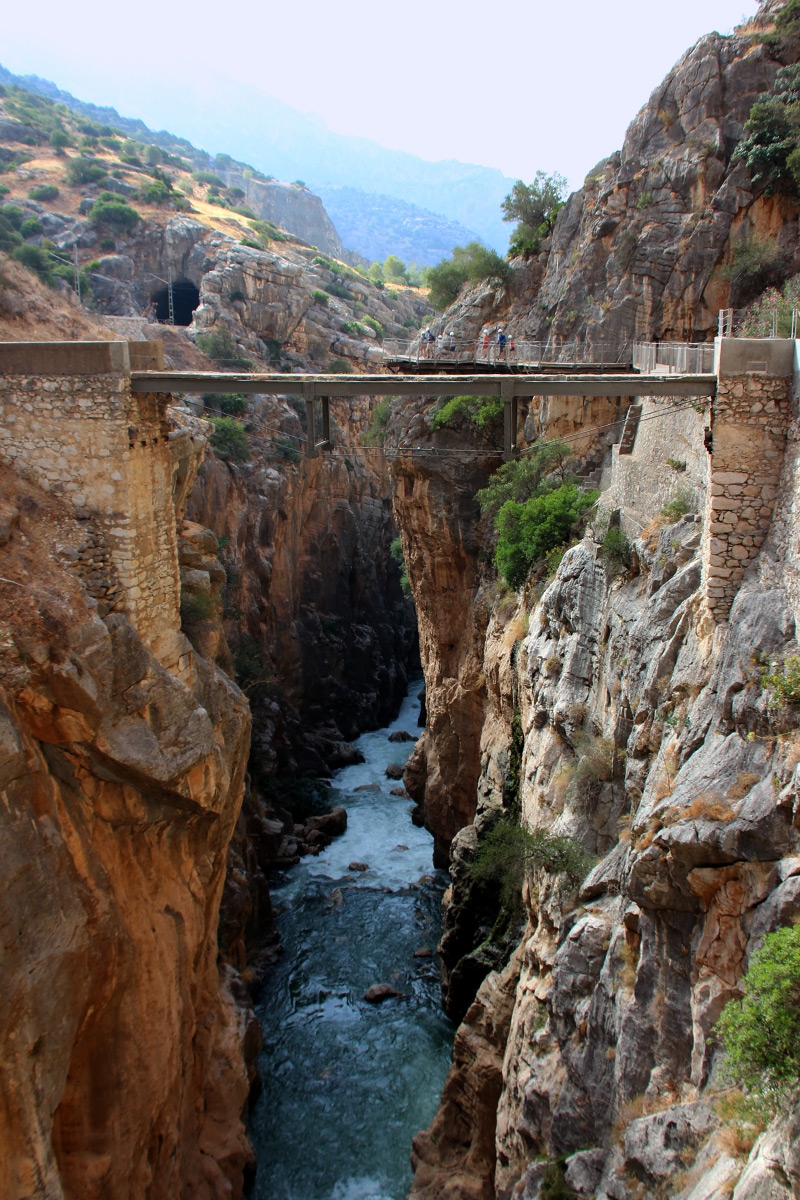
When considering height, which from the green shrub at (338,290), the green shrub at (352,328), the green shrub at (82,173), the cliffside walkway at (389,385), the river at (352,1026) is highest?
the green shrub at (82,173)

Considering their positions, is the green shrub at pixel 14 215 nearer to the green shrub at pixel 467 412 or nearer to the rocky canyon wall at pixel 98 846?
the green shrub at pixel 467 412

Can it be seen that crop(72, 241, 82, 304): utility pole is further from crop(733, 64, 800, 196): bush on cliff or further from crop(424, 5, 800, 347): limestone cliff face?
crop(733, 64, 800, 196): bush on cliff

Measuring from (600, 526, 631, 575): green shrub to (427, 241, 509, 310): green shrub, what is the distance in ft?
55.8

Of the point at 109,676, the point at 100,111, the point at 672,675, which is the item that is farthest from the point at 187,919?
the point at 100,111

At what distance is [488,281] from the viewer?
29.3 metres

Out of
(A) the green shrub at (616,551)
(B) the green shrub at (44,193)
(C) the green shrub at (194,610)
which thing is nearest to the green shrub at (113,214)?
(B) the green shrub at (44,193)

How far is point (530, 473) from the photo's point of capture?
2316 centimetres

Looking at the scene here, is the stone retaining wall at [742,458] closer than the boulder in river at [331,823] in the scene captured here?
Yes

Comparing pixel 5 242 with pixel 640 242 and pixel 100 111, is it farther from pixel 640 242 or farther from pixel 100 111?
pixel 100 111

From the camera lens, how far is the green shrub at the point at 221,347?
129 ft

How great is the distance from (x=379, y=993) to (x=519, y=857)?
8784mm

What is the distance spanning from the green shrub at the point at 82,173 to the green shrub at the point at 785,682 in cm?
5605

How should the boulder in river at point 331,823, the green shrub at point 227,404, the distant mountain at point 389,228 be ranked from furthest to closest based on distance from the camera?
the distant mountain at point 389,228 → the green shrub at point 227,404 → the boulder in river at point 331,823

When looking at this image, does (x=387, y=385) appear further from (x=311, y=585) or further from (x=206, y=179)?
(x=206, y=179)
